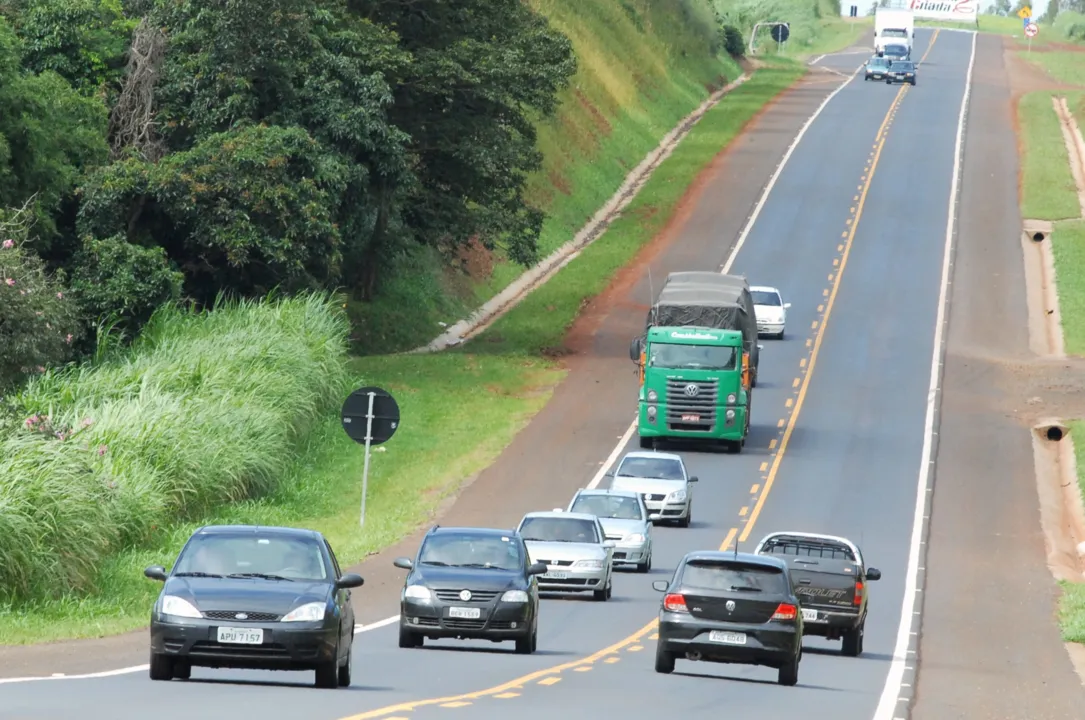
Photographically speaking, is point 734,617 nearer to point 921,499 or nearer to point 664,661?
point 664,661

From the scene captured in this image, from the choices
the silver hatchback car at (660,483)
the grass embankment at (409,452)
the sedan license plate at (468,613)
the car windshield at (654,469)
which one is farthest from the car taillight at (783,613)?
the car windshield at (654,469)

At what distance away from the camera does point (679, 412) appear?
4428 centimetres

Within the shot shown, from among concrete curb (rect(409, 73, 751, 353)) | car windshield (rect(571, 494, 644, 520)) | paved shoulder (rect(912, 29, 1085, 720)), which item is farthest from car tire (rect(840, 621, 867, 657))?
concrete curb (rect(409, 73, 751, 353))

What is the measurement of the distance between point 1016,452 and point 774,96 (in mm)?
64435

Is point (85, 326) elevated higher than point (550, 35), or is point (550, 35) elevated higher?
point (550, 35)

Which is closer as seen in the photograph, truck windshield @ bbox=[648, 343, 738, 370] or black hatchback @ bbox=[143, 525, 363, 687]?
black hatchback @ bbox=[143, 525, 363, 687]

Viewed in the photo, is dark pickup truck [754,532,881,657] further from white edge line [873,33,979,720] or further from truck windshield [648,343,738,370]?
truck windshield [648,343,738,370]

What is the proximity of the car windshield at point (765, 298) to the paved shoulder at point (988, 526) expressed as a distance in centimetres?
554

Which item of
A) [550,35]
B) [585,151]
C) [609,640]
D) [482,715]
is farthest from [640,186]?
[482,715]

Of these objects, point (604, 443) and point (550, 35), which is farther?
point (550, 35)

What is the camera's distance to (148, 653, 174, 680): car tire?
17.1 meters

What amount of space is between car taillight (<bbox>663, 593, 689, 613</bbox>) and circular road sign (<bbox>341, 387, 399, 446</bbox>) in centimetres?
1213

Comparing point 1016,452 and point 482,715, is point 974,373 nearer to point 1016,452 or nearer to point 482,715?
point 1016,452

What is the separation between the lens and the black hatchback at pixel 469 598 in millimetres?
21484
